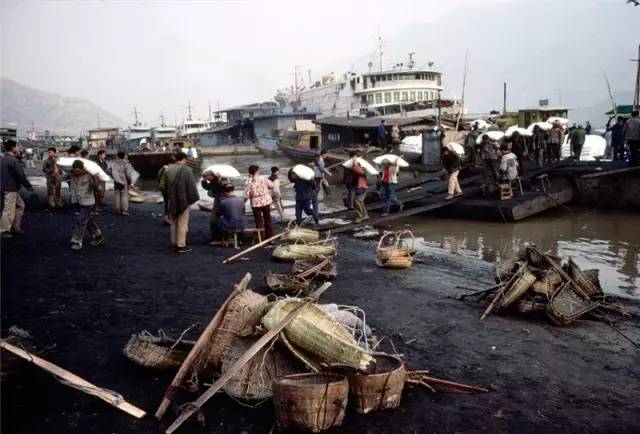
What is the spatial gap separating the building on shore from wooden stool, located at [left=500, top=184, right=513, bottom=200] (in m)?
54.4

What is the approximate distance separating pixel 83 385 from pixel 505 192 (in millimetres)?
13306

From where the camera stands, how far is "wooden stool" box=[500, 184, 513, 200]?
14492 mm

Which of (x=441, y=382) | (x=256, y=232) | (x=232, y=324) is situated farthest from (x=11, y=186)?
(x=441, y=382)

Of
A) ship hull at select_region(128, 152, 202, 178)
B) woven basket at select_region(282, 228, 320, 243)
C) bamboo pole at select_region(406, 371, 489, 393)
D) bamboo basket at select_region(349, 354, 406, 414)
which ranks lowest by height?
bamboo pole at select_region(406, 371, 489, 393)

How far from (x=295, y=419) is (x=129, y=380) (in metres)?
1.61

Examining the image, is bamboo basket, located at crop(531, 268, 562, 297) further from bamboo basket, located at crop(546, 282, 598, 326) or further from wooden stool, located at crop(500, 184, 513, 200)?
wooden stool, located at crop(500, 184, 513, 200)

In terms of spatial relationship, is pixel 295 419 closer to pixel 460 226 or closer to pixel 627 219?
pixel 460 226

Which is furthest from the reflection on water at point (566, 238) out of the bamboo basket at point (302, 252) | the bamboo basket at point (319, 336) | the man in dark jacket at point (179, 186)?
the bamboo basket at point (319, 336)

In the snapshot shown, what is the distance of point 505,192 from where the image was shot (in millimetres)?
14570

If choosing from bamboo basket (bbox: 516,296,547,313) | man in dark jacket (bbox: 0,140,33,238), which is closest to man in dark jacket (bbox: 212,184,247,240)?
man in dark jacket (bbox: 0,140,33,238)

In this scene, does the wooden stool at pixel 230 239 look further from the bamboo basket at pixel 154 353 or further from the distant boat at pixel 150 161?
the distant boat at pixel 150 161

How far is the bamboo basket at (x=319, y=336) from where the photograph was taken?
11.7 ft

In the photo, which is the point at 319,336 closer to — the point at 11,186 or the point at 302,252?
the point at 302,252

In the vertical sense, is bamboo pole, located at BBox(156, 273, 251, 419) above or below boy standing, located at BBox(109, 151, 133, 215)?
below
